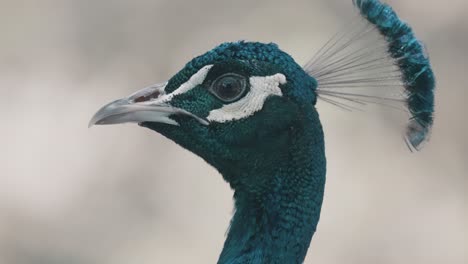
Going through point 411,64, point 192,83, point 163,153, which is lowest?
point 192,83

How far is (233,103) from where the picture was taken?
1.51 m

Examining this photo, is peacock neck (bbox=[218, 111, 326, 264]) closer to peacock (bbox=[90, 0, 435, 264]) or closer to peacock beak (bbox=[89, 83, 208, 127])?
peacock (bbox=[90, 0, 435, 264])

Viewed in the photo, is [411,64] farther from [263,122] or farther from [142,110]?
[142,110]

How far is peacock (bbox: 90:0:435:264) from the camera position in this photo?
1507mm

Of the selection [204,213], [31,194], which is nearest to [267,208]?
[204,213]

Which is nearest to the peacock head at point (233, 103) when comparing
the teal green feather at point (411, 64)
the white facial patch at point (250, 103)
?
the white facial patch at point (250, 103)

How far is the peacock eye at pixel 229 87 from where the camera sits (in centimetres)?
151

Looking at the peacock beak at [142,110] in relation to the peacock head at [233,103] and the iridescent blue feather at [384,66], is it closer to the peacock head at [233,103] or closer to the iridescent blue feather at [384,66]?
the peacock head at [233,103]

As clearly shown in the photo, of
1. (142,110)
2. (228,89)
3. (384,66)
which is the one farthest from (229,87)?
(384,66)

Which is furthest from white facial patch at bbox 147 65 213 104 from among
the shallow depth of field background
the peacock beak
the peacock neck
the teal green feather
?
the shallow depth of field background

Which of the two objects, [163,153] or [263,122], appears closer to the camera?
[263,122]

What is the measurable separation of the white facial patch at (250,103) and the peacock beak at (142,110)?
0.03 meters

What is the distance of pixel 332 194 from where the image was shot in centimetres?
355

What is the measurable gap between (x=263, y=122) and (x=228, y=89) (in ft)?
0.25
